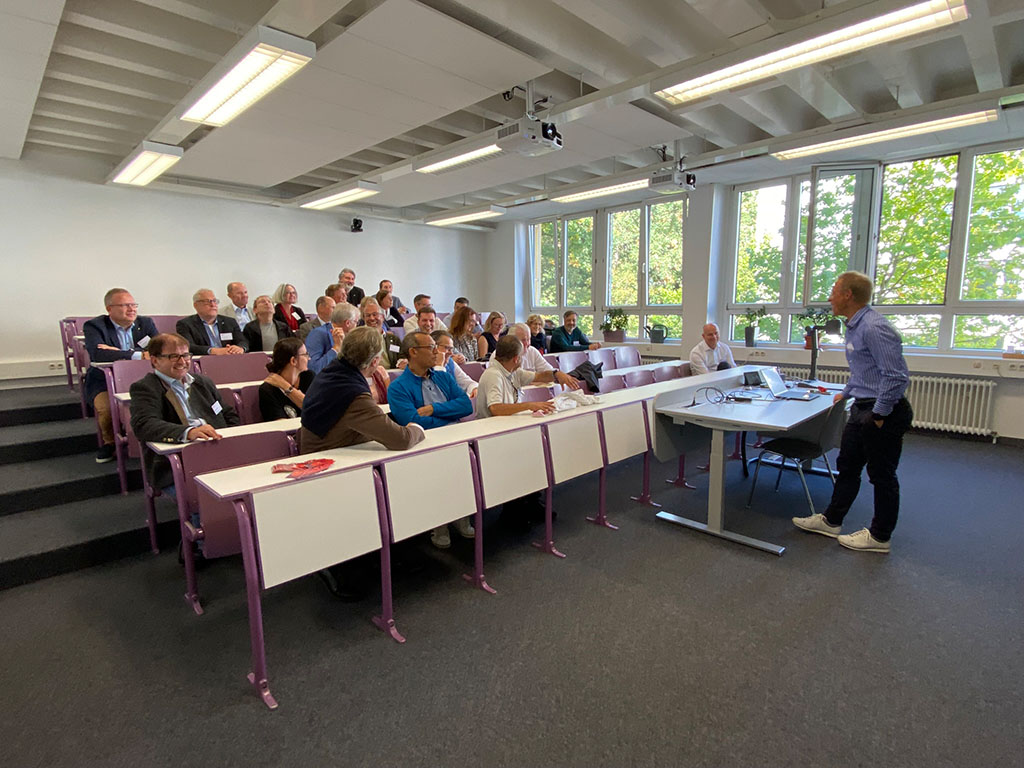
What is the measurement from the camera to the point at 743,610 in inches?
98.8

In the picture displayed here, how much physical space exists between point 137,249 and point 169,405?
16.8 feet

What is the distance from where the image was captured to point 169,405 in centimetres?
291

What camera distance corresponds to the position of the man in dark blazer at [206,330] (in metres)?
4.59

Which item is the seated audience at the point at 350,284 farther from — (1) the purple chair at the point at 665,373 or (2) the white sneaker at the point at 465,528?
(2) the white sneaker at the point at 465,528

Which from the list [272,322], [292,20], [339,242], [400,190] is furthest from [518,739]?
[339,242]

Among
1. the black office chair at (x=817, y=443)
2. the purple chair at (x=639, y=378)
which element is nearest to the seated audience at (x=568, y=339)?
the purple chair at (x=639, y=378)

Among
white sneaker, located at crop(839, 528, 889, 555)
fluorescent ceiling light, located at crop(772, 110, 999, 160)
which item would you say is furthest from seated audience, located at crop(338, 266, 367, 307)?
white sneaker, located at crop(839, 528, 889, 555)

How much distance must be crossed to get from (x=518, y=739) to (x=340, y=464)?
4.04ft

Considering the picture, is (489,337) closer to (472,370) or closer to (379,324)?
(472,370)

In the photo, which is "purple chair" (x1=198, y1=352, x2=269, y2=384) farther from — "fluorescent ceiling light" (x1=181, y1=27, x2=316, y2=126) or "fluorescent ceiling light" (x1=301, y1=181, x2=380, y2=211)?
"fluorescent ceiling light" (x1=301, y1=181, x2=380, y2=211)

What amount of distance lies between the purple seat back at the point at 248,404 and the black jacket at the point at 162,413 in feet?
1.46

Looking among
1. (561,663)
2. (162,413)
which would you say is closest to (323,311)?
(162,413)

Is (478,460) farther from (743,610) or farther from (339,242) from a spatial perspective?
(339,242)

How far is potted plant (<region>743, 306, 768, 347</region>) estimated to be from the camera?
699cm
